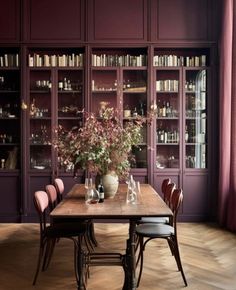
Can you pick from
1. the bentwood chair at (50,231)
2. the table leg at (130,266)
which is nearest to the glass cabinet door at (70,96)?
the bentwood chair at (50,231)

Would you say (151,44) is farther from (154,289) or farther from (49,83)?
(154,289)

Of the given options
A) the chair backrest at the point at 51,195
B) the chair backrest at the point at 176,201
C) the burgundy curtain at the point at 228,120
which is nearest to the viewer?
the chair backrest at the point at 176,201

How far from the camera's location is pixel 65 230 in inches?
146

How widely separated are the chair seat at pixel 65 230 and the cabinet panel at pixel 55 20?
338 centimetres

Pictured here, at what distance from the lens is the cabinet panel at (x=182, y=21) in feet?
20.2

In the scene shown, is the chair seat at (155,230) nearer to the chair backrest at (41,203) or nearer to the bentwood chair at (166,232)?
the bentwood chair at (166,232)

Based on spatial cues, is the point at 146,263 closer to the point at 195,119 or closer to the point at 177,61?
the point at 195,119

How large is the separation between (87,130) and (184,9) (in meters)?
3.32

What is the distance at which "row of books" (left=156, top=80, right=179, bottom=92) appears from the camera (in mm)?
6238

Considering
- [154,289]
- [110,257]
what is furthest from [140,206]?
[154,289]

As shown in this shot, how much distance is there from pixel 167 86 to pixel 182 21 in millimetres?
1041

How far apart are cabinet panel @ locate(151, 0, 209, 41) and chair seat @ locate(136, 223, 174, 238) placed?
11.2 feet

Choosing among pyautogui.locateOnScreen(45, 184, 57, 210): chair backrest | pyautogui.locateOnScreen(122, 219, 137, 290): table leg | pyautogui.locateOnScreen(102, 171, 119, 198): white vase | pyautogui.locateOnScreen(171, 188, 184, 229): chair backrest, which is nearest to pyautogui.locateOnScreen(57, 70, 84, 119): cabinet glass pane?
pyautogui.locateOnScreen(45, 184, 57, 210): chair backrest

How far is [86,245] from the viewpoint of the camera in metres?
4.39
